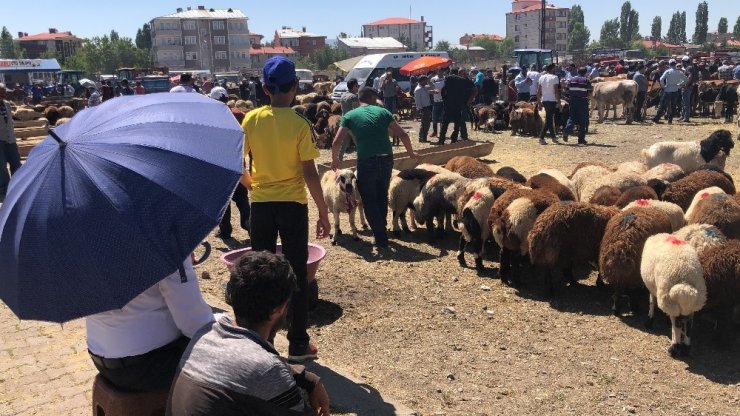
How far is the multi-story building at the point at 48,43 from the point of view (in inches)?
4904

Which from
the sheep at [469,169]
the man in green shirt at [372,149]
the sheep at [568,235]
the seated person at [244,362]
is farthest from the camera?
the sheep at [469,169]

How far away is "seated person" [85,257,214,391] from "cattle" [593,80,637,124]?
2063 cm

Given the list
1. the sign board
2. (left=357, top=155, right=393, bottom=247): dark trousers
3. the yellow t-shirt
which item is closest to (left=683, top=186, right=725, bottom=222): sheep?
(left=357, top=155, right=393, bottom=247): dark trousers

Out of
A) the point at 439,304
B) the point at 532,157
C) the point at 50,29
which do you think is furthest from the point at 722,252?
the point at 50,29

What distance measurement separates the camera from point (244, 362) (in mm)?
2148

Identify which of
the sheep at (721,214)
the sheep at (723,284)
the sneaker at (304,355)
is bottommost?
the sneaker at (304,355)

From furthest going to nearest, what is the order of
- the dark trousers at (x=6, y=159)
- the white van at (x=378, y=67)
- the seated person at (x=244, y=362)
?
the white van at (x=378, y=67), the dark trousers at (x=6, y=159), the seated person at (x=244, y=362)

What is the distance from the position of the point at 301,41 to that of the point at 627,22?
83355 millimetres

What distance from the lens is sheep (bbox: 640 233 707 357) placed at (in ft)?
16.2

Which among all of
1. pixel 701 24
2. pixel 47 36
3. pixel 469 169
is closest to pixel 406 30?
pixel 701 24

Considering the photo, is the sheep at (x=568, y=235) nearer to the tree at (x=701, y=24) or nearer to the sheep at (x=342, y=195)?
the sheep at (x=342, y=195)

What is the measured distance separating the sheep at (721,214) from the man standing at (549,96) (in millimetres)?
9701

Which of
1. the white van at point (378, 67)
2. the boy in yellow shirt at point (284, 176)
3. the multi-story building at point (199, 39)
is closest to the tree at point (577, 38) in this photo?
the multi-story building at point (199, 39)

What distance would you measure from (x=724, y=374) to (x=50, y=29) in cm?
14454
